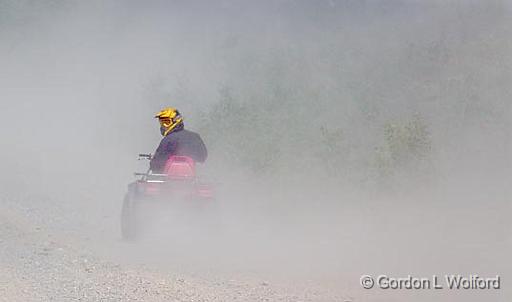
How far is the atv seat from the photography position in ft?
49.1

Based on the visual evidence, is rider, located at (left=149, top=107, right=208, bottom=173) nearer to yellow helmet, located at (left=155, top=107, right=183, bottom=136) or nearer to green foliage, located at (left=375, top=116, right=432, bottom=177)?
yellow helmet, located at (left=155, top=107, right=183, bottom=136)

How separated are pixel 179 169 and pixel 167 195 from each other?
0.48 metres

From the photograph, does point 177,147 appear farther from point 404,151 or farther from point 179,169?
point 404,151

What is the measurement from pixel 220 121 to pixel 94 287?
15.6 meters

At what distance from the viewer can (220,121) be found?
2612cm

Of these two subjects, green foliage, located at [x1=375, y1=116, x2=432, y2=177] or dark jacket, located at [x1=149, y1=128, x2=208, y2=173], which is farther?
green foliage, located at [x1=375, y1=116, x2=432, y2=177]

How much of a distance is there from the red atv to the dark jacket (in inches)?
13.3

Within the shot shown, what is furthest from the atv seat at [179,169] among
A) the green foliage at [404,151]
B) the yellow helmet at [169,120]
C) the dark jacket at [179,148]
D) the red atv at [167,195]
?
the green foliage at [404,151]

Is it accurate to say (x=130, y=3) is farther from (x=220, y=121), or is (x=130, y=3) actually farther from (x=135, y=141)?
(x=220, y=121)

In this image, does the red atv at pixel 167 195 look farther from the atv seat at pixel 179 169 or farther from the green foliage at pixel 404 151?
the green foliage at pixel 404 151

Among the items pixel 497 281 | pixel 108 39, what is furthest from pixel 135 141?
pixel 108 39

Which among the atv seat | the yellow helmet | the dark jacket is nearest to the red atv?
the atv seat

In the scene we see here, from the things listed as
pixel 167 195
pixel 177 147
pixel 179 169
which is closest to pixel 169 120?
pixel 177 147

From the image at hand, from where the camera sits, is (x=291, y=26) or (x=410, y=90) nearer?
(x=410, y=90)
